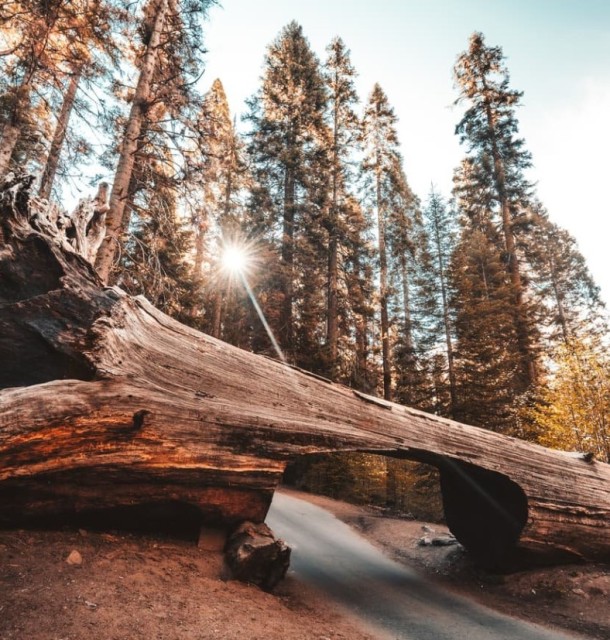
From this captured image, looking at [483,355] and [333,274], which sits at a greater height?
[333,274]

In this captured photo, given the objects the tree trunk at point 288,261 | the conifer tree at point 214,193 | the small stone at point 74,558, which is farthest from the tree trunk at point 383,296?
the small stone at point 74,558

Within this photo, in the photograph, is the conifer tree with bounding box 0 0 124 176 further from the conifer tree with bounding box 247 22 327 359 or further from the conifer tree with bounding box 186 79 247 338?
the conifer tree with bounding box 247 22 327 359

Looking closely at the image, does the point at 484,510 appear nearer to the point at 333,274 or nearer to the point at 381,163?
the point at 333,274

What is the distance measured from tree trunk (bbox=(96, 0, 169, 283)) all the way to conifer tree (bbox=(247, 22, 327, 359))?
855cm

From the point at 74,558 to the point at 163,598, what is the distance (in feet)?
2.82

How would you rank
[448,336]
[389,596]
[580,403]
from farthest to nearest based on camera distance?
1. [448,336]
2. [580,403]
3. [389,596]

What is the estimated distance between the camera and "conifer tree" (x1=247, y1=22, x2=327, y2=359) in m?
17.0

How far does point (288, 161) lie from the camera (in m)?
18.5

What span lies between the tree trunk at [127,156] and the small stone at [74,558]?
570 cm

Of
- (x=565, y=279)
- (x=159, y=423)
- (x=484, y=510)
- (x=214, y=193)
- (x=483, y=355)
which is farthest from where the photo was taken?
(x=565, y=279)

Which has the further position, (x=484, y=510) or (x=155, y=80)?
(x=155, y=80)

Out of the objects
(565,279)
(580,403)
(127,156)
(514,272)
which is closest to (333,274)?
(514,272)

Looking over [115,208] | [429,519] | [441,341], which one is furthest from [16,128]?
[441,341]

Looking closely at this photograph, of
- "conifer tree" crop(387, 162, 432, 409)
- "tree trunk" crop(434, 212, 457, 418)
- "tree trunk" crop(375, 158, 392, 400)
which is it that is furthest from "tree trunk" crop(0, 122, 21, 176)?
"tree trunk" crop(434, 212, 457, 418)
